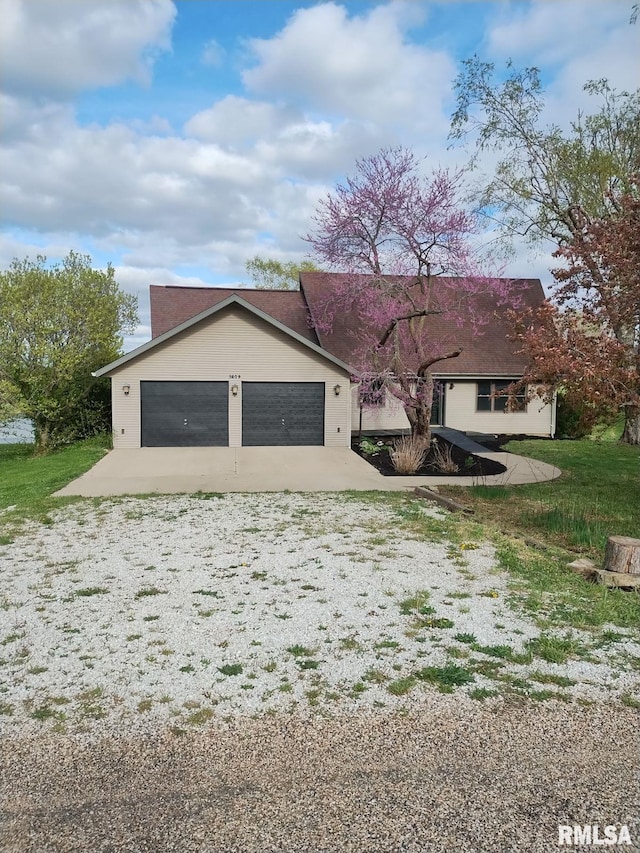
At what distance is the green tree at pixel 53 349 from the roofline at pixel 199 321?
2.70 m

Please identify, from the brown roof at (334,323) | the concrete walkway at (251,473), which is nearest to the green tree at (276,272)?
the brown roof at (334,323)

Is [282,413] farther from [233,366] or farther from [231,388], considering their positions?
[233,366]

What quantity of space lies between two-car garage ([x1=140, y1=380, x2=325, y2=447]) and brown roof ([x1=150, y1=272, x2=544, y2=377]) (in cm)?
296

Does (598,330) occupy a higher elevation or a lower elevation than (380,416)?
higher

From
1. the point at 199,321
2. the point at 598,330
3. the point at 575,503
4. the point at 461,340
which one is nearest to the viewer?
the point at 598,330

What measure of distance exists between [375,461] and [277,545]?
8.65 meters

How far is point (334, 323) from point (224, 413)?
6327mm

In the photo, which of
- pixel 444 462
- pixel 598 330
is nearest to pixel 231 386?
pixel 444 462

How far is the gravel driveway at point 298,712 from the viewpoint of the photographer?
267 cm

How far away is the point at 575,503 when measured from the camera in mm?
10133

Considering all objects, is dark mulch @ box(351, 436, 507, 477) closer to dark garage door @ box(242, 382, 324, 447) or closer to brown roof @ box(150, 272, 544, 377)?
dark garage door @ box(242, 382, 324, 447)

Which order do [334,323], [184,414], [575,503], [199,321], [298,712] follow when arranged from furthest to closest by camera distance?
[334,323] < [184,414] < [199,321] < [575,503] < [298,712]

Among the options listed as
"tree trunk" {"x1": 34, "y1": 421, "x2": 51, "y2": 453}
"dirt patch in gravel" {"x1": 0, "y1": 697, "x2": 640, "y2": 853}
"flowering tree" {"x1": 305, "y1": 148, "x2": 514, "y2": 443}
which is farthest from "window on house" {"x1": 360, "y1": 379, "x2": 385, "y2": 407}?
"dirt patch in gravel" {"x1": 0, "y1": 697, "x2": 640, "y2": 853}

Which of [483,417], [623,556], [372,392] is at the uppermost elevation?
[372,392]
